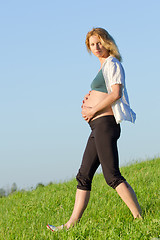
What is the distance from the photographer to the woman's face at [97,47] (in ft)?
14.6

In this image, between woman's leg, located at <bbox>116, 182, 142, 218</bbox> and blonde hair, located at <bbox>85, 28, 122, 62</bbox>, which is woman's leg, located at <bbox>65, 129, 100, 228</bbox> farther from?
blonde hair, located at <bbox>85, 28, 122, 62</bbox>

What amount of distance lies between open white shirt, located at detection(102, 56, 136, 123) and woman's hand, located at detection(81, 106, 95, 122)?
0.93 feet

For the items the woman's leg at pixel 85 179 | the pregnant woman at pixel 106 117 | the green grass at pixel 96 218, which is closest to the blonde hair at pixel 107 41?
the pregnant woman at pixel 106 117

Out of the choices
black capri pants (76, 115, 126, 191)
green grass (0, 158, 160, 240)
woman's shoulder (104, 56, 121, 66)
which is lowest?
green grass (0, 158, 160, 240)

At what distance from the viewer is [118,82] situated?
4.13m

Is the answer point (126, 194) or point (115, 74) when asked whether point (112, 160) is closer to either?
point (126, 194)

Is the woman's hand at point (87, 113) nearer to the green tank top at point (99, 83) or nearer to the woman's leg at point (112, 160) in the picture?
the woman's leg at point (112, 160)

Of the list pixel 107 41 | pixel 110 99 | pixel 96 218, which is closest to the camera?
pixel 110 99

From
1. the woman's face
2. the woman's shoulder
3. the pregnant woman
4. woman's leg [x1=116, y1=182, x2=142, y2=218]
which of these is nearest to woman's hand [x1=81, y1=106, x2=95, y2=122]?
the pregnant woman

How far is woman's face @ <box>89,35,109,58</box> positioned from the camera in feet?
14.6

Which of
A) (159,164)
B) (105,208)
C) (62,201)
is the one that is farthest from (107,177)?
(159,164)

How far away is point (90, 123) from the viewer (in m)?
4.42

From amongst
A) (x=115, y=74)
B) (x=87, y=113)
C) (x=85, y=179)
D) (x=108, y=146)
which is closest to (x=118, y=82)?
(x=115, y=74)

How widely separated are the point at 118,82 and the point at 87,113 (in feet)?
1.87
